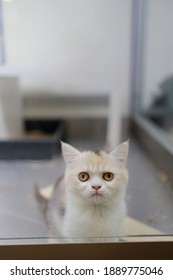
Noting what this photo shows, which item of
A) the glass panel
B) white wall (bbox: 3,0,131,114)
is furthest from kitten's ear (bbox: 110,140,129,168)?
the glass panel

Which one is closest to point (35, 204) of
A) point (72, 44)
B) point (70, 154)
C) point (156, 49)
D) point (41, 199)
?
point (41, 199)

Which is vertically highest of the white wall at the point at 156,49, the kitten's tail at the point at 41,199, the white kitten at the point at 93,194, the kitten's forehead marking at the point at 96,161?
the white wall at the point at 156,49

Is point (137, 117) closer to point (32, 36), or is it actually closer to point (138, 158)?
point (32, 36)

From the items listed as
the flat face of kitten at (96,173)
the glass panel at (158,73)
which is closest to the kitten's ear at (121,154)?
the flat face of kitten at (96,173)

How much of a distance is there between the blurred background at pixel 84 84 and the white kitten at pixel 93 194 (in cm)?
14

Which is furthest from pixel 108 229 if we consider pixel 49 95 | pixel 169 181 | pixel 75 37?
pixel 49 95

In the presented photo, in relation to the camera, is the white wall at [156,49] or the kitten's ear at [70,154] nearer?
the kitten's ear at [70,154]

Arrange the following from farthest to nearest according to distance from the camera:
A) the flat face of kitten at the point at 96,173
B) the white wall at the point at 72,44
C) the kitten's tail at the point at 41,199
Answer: the white wall at the point at 72,44 → the kitten's tail at the point at 41,199 → the flat face of kitten at the point at 96,173

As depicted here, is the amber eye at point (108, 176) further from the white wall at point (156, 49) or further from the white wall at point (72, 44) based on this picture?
the white wall at point (156, 49)

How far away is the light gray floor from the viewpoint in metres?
0.51

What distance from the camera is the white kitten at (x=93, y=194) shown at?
418 millimetres

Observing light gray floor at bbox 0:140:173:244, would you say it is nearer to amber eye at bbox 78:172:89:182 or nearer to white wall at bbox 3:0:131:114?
amber eye at bbox 78:172:89:182

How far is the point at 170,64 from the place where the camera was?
1267 millimetres

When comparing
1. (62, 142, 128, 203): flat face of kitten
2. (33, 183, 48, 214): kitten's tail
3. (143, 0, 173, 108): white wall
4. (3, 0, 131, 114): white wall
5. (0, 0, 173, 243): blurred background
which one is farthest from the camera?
(143, 0, 173, 108): white wall
